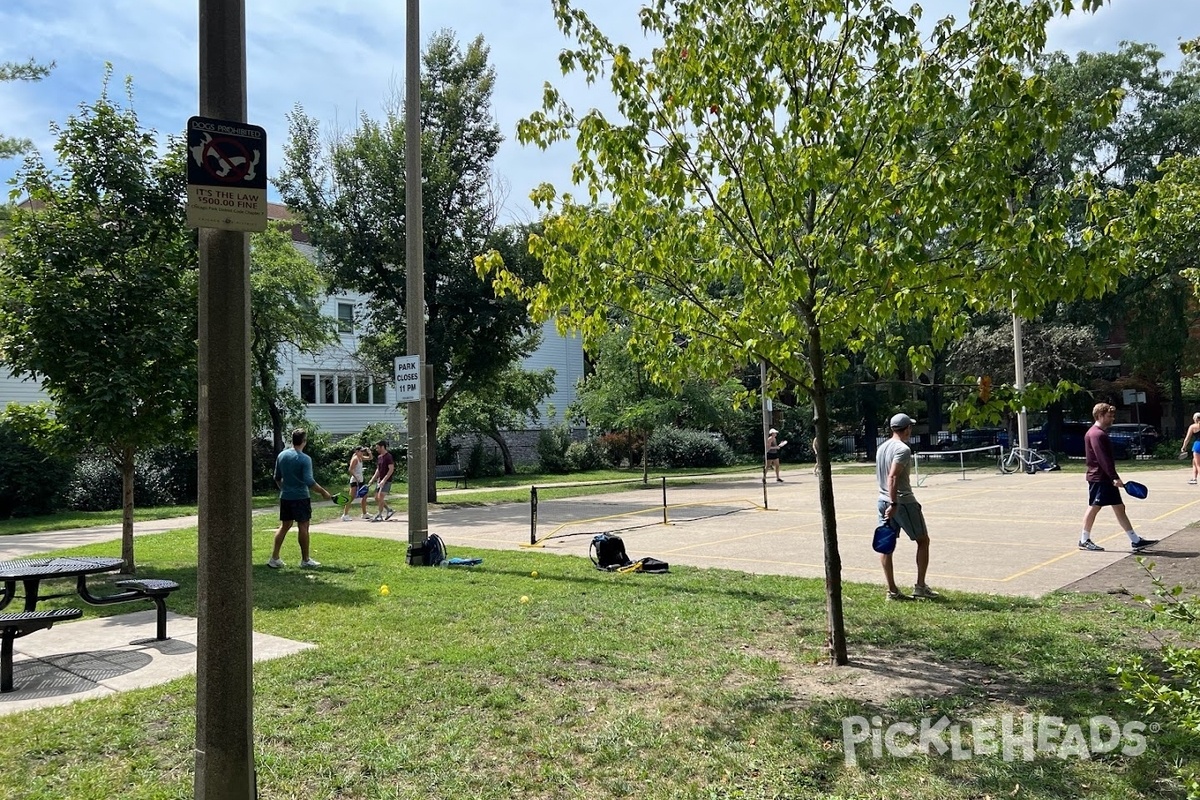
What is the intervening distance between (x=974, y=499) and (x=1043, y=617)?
13152 mm

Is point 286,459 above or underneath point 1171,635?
above

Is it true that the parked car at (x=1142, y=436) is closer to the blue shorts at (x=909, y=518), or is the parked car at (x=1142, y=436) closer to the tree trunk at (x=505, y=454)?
the tree trunk at (x=505, y=454)

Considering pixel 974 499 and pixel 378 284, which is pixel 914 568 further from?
pixel 378 284

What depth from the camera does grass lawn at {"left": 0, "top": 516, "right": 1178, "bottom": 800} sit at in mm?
4188

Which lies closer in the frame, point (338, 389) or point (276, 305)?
point (276, 305)

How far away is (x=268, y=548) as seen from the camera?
14.3 m

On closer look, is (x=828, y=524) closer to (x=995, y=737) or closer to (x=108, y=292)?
(x=995, y=737)

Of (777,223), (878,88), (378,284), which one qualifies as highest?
(378,284)

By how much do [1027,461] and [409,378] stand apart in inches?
962

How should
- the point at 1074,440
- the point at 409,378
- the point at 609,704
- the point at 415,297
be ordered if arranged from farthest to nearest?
the point at 1074,440 → the point at 415,297 → the point at 409,378 → the point at 609,704

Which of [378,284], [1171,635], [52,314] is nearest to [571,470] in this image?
[378,284]

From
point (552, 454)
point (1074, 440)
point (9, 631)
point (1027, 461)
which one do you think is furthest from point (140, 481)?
point (1074, 440)

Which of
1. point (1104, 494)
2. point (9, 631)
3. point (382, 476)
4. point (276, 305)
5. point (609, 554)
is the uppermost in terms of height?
point (276, 305)

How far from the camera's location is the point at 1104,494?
36.0 feet
